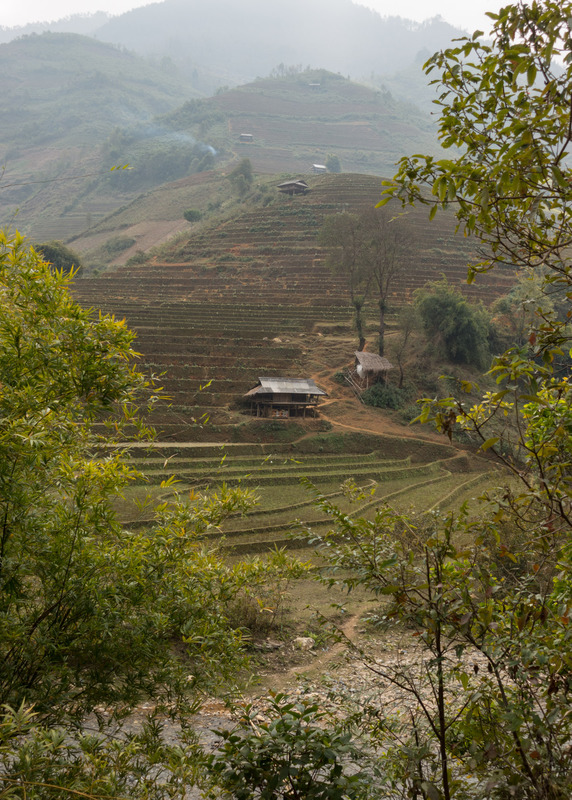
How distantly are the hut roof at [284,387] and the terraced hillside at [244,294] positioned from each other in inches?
71.0

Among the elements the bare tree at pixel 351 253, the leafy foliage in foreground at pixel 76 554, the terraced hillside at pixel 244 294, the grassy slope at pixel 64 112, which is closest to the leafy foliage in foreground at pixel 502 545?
the leafy foliage in foreground at pixel 76 554

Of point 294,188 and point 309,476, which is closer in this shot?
point 309,476

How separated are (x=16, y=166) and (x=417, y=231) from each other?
83.2 m

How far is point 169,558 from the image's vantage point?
13.8ft

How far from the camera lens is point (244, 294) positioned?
4166 centimetres

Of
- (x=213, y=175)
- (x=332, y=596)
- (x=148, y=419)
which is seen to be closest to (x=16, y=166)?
(x=213, y=175)

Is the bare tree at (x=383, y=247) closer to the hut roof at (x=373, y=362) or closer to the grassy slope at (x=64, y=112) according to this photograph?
the hut roof at (x=373, y=362)

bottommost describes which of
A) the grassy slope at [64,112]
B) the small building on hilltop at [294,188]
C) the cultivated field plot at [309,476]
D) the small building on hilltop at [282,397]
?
the cultivated field plot at [309,476]

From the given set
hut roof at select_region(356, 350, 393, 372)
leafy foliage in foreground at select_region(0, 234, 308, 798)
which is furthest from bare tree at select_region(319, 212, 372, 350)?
leafy foliage in foreground at select_region(0, 234, 308, 798)

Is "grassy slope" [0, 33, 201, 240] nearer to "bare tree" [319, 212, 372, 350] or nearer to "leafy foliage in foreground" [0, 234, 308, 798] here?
"bare tree" [319, 212, 372, 350]

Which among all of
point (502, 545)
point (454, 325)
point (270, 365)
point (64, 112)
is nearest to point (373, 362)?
point (454, 325)

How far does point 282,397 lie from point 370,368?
5396 mm

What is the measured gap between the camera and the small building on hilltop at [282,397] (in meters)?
26.1

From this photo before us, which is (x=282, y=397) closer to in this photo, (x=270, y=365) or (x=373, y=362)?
(x=270, y=365)
